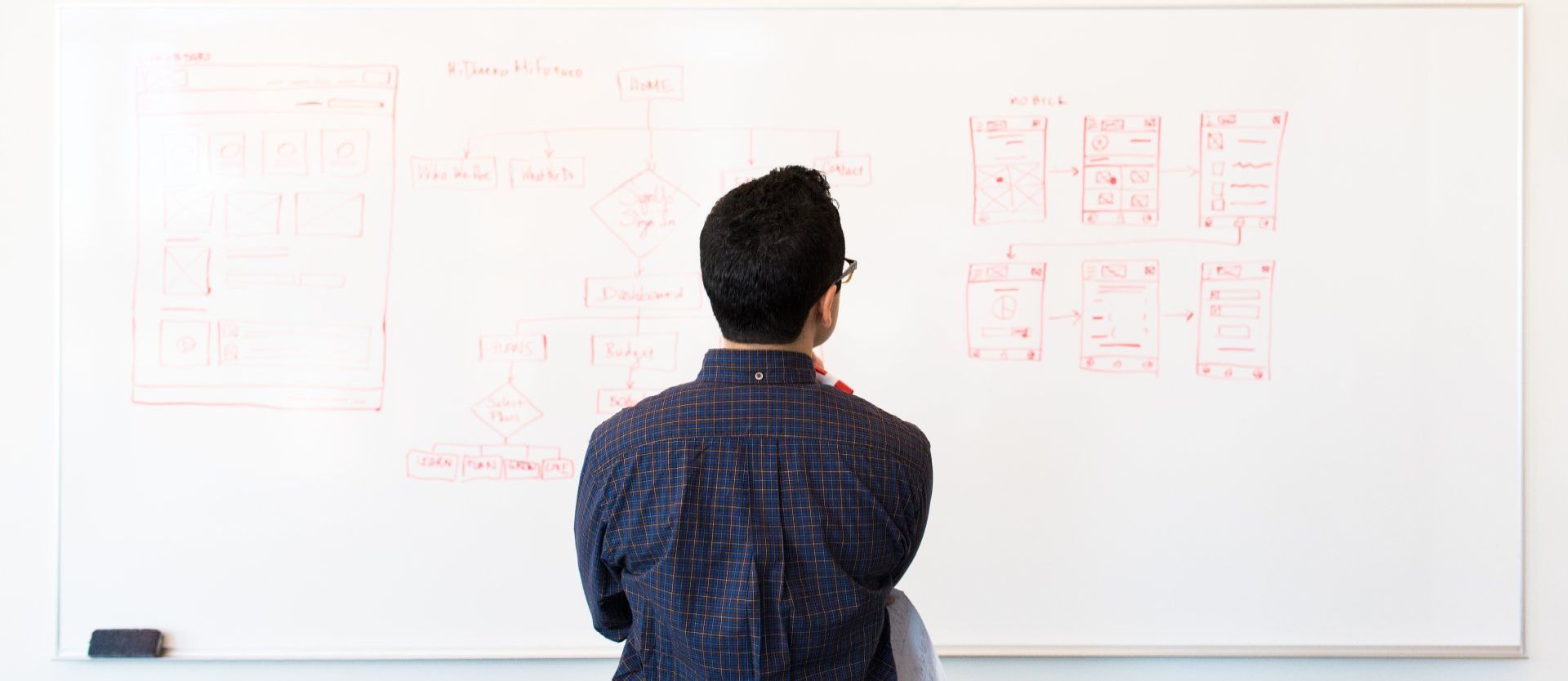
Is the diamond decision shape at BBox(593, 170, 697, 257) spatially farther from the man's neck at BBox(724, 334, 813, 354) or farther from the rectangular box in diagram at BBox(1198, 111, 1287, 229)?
the rectangular box in diagram at BBox(1198, 111, 1287, 229)

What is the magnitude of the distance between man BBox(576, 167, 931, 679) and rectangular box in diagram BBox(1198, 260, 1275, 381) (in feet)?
3.61

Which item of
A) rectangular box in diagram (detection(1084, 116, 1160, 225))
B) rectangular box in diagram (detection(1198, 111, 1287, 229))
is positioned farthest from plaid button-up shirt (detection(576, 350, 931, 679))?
rectangular box in diagram (detection(1198, 111, 1287, 229))

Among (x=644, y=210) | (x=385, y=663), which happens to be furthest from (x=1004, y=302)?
(x=385, y=663)

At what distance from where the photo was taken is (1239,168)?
6.16 feet

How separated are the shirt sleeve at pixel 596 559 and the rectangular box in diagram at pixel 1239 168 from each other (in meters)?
1.39

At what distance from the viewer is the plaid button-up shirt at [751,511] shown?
0.99 m

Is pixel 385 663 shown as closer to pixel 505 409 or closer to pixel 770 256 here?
pixel 505 409

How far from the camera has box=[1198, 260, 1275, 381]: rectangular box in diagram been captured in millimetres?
1879

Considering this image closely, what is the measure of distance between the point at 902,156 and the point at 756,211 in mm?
936

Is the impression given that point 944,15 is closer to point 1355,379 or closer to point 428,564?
point 1355,379

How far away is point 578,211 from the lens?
1.86 meters

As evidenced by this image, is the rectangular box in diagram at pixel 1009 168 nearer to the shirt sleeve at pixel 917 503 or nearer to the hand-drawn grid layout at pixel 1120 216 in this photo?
the hand-drawn grid layout at pixel 1120 216

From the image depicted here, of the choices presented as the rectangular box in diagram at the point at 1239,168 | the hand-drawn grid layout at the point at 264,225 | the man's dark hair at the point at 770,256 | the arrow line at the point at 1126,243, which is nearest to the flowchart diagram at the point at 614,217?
the hand-drawn grid layout at the point at 264,225

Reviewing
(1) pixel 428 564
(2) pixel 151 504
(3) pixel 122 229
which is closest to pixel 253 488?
(2) pixel 151 504
